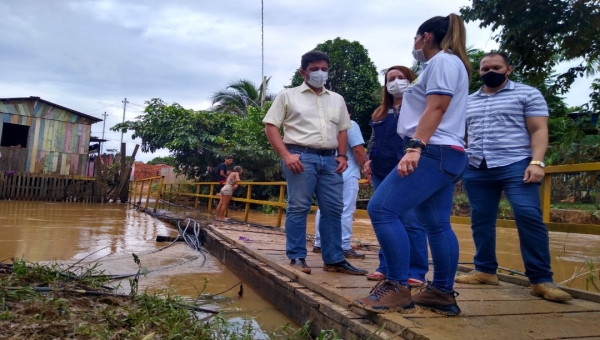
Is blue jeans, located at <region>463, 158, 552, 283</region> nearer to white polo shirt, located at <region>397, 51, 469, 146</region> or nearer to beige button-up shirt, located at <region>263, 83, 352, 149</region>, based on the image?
white polo shirt, located at <region>397, 51, 469, 146</region>

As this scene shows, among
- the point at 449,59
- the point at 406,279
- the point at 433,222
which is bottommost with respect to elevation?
the point at 406,279

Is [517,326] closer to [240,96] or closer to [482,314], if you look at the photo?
[482,314]

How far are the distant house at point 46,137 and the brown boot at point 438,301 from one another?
17943 mm

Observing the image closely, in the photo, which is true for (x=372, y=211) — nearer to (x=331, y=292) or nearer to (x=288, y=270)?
(x=331, y=292)

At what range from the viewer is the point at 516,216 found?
9.20 ft

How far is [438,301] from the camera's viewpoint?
2299mm

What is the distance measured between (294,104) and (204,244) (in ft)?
12.2

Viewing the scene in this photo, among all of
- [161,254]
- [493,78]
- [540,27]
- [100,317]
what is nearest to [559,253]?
[540,27]

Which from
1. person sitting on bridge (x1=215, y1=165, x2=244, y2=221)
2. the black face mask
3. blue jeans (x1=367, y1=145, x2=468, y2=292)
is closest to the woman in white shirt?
blue jeans (x1=367, y1=145, x2=468, y2=292)

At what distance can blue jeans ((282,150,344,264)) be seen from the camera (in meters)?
3.31

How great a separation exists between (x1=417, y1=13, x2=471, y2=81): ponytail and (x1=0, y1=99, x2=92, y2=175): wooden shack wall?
60.3ft

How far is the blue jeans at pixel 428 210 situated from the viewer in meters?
2.24

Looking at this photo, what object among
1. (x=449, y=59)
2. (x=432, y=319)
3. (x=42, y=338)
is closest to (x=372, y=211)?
(x=432, y=319)

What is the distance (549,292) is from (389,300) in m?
1.10
